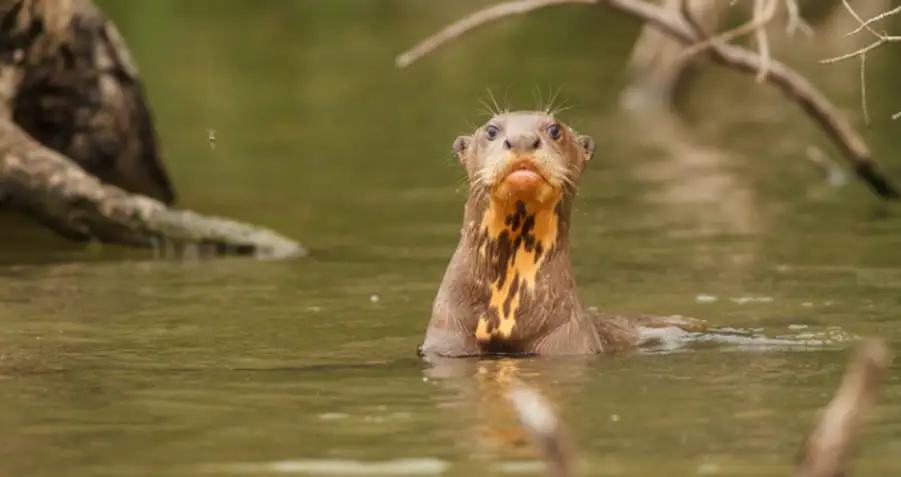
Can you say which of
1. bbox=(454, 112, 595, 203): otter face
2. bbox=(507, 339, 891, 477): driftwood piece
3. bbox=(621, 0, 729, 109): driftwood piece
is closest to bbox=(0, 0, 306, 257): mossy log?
bbox=(454, 112, 595, 203): otter face

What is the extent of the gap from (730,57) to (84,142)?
12.2 feet

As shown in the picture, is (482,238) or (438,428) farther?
(482,238)

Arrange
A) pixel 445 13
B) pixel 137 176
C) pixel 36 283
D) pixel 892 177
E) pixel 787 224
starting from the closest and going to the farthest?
pixel 36 283 < pixel 787 224 < pixel 137 176 < pixel 892 177 < pixel 445 13

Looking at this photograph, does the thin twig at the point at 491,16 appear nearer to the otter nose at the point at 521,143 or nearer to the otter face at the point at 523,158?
the otter face at the point at 523,158

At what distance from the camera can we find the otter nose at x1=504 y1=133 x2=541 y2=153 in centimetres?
708

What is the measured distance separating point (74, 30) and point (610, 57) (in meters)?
16.3

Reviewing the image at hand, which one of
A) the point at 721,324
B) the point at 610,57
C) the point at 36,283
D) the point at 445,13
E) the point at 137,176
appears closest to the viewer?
the point at 721,324

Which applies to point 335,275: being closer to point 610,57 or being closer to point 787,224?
point 787,224

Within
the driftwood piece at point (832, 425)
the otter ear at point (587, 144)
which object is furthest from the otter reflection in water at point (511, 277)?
the driftwood piece at point (832, 425)

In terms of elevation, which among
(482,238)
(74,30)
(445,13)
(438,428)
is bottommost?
(438,428)

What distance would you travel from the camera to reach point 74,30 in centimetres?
1238

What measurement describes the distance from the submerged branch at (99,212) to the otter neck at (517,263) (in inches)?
142

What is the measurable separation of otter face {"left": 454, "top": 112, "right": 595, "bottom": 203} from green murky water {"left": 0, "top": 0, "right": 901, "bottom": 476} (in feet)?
1.97

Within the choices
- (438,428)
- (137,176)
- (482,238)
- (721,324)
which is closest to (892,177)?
(137,176)
